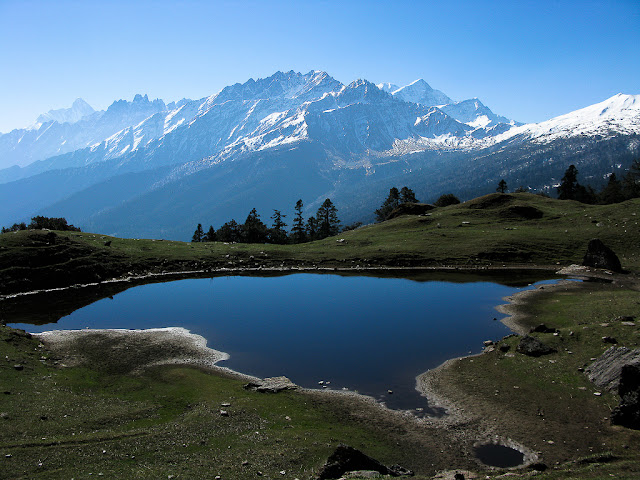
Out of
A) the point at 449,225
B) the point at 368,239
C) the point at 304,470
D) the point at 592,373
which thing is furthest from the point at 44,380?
the point at 449,225

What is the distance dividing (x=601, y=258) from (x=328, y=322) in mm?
45592

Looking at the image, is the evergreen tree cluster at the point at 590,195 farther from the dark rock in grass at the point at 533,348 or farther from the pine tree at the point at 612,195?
the dark rock in grass at the point at 533,348

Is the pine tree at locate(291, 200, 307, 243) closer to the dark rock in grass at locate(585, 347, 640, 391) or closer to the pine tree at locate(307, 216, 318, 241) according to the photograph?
the pine tree at locate(307, 216, 318, 241)

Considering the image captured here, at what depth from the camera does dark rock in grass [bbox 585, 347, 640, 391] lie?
995 inches

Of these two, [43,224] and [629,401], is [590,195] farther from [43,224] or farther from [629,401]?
[43,224]

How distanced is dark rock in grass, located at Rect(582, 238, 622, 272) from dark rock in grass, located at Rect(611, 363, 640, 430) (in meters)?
46.6

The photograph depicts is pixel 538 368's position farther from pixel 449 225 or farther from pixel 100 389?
pixel 449 225

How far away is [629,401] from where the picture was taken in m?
22.5

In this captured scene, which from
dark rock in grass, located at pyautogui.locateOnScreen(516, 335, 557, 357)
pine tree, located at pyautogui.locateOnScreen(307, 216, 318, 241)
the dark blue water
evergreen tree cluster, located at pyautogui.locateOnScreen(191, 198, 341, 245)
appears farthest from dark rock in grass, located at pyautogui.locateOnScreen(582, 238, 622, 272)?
pine tree, located at pyautogui.locateOnScreen(307, 216, 318, 241)

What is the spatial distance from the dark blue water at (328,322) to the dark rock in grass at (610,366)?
10.2 m

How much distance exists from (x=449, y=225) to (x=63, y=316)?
77178 mm

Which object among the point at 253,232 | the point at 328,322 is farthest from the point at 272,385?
the point at 253,232

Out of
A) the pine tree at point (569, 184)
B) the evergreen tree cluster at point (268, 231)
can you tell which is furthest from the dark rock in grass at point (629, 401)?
the pine tree at point (569, 184)

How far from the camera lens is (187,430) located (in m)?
22.4
